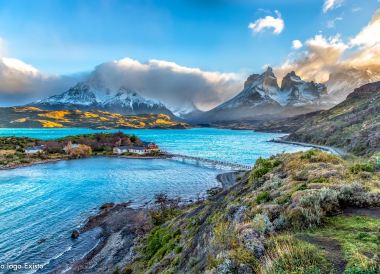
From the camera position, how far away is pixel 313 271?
5836 mm

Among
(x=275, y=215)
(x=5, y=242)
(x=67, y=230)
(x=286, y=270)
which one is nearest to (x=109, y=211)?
(x=67, y=230)

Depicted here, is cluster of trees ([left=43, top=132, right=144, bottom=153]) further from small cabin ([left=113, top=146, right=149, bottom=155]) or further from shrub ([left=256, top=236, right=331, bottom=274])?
shrub ([left=256, top=236, right=331, bottom=274])

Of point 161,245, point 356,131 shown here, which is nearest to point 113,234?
point 161,245

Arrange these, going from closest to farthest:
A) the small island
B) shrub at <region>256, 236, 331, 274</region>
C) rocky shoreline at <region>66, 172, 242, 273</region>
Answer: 1. shrub at <region>256, 236, 331, 274</region>
2. rocky shoreline at <region>66, 172, 242, 273</region>
3. the small island

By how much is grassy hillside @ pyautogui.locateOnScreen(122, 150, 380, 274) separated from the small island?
301 feet

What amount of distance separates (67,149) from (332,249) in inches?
4840

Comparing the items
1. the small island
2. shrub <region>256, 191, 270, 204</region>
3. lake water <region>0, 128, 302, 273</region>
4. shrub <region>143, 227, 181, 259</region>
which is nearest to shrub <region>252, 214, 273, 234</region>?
shrub <region>256, 191, 270, 204</region>

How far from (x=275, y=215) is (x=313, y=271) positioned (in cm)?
448

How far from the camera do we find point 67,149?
115m

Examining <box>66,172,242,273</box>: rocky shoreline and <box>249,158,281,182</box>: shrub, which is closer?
<box>249,158,281,182</box>: shrub

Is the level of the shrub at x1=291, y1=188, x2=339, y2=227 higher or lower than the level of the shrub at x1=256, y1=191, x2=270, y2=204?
higher

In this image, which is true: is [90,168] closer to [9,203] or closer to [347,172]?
[9,203]

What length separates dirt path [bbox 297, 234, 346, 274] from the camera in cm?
623

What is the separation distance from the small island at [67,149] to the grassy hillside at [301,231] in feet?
301
